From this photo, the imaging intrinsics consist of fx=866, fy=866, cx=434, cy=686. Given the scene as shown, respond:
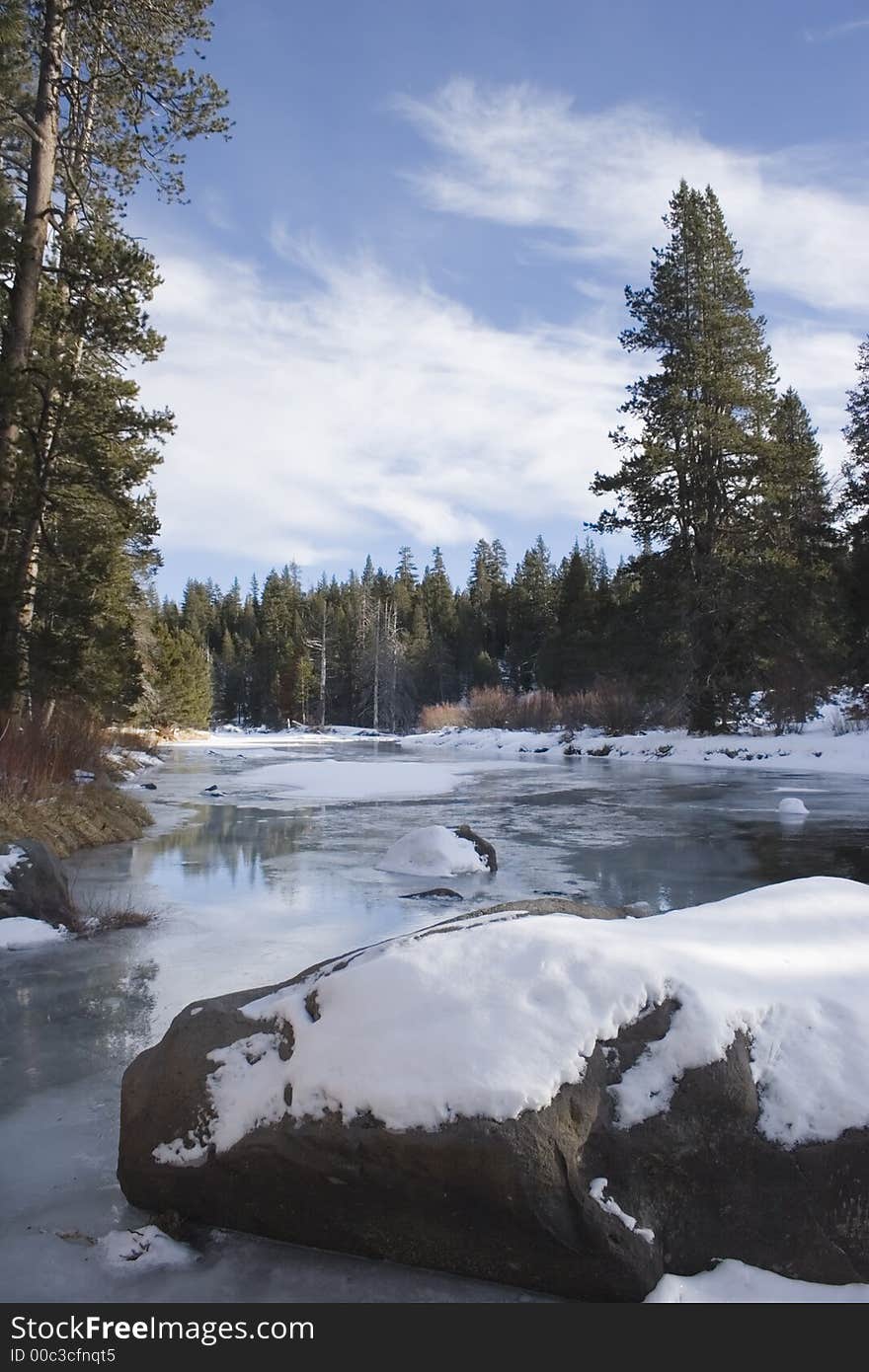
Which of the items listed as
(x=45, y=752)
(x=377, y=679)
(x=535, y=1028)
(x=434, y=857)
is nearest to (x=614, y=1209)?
(x=535, y=1028)

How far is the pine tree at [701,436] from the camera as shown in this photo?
26797 mm

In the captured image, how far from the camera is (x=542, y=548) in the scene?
9412 centimetres

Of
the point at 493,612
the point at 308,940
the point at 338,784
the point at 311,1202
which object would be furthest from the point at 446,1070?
the point at 493,612

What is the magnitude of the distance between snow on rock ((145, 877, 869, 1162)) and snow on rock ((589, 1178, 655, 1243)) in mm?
202

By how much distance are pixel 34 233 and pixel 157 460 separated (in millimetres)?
3397

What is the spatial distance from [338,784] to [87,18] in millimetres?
14069

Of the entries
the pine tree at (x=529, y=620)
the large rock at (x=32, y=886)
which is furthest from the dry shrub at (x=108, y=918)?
the pine tree at (x=529, y=620)

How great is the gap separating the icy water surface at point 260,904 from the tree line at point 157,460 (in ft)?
12.9

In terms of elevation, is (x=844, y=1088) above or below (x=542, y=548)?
below

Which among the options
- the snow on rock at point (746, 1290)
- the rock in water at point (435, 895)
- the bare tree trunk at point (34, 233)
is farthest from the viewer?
the bare tree trunk at point (34, 233)

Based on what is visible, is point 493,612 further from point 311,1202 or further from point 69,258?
point 311,1202

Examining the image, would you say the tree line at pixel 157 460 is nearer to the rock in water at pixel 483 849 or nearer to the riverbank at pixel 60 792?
the riverbank at pixel 60 792

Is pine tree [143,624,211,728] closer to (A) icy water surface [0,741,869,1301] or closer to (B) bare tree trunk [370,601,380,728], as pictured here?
(B) bare tree trunk [370,601,380,728]

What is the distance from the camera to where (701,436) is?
27.6 meters
